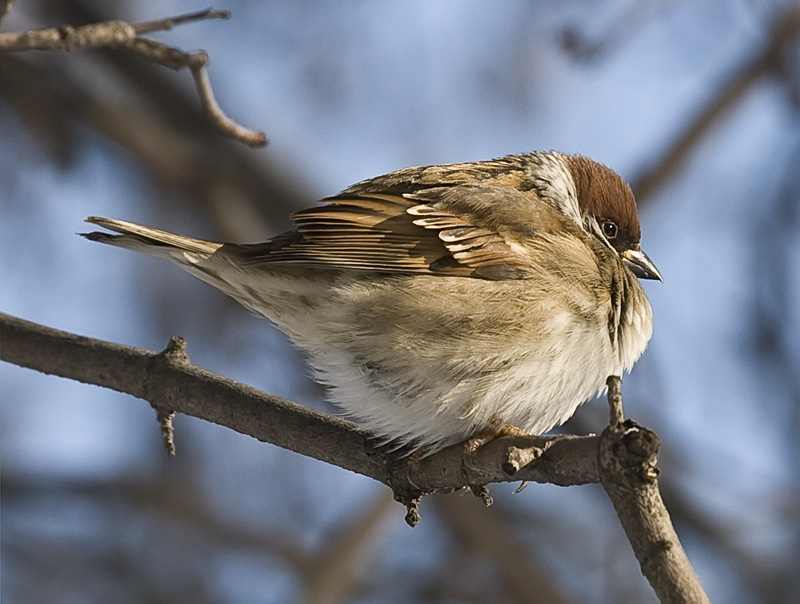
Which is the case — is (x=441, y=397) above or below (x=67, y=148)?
below

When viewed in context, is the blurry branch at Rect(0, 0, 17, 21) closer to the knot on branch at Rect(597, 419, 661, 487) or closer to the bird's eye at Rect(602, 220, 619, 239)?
the knot on branch at Rect(597, 419, 661, 487)

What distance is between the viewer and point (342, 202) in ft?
13.7

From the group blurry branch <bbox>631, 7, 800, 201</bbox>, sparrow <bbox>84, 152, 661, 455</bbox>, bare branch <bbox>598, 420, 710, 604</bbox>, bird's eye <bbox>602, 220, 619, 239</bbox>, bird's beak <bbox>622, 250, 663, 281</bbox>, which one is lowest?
bare branch <bbox>598, 420, 710, 604</bbox>

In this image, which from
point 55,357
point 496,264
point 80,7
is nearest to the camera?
point 55,357

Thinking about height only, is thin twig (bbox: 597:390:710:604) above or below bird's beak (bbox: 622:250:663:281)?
below

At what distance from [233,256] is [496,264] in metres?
1.02

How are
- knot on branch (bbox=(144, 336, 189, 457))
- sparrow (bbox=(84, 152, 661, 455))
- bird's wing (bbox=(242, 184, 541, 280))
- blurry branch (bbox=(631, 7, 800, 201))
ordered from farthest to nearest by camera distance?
blurry branch (bbox=(631, 7, 800, 201)) → bird's wing (bbox=(242, 184, 541, 280)) → sparrow (bbox=(84, 152, 661, 455)) → knot on branch (bbox=(144, 336, 189, 457))

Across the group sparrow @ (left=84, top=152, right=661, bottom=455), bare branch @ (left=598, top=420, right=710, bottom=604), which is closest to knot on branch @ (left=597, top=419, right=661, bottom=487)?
bare branch @ (left=598, top=420, right=710, bottom=604)

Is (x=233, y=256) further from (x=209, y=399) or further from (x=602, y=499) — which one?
(x=602, y=499)

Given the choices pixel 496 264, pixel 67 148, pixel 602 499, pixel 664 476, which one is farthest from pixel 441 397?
pixel 67 148

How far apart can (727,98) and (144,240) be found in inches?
176

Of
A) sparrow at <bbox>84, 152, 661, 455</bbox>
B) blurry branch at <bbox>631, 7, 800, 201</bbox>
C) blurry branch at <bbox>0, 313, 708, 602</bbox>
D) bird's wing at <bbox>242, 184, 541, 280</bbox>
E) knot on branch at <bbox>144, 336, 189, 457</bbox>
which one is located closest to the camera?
blurry branch at <bbox>0, 313, 708, 602</bbox>

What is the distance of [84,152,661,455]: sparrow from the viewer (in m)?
3.80

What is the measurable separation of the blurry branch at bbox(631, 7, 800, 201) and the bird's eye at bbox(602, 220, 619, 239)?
1.67m
